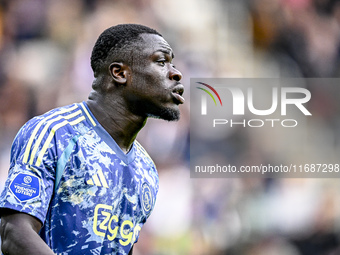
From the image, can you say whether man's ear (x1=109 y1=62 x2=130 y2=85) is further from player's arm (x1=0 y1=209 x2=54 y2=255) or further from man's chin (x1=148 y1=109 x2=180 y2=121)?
player's arm (x1=0 y1=209 x2=54 y2=255)

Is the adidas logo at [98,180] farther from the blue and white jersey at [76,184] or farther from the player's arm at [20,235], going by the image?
the player's arm at [20,235]

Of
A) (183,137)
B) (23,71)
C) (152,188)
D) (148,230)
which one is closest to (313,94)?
(183,137)

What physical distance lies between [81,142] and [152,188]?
1.82 ft

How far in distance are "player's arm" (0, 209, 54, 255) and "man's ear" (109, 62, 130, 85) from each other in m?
0.82

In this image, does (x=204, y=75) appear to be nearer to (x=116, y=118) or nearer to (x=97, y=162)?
(x=116, y=118)

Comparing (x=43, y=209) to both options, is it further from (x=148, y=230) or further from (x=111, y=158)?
(x=148, y=230)

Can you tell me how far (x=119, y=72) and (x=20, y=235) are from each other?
957mm

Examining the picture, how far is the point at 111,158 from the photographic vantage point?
2.67 m

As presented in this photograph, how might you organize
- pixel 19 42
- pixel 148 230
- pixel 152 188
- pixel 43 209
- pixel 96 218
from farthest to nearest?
pixel 19 42 < pixel 148 230 < pixel 152 188 < pixel 96 218 < pixel 43 209

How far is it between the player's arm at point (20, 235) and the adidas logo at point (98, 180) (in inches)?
13.4

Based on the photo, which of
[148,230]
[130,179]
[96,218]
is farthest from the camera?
[148,230]

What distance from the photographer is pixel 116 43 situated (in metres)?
2.83

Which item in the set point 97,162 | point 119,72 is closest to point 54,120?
point 97,162

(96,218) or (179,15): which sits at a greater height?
Answer: (179,15)
